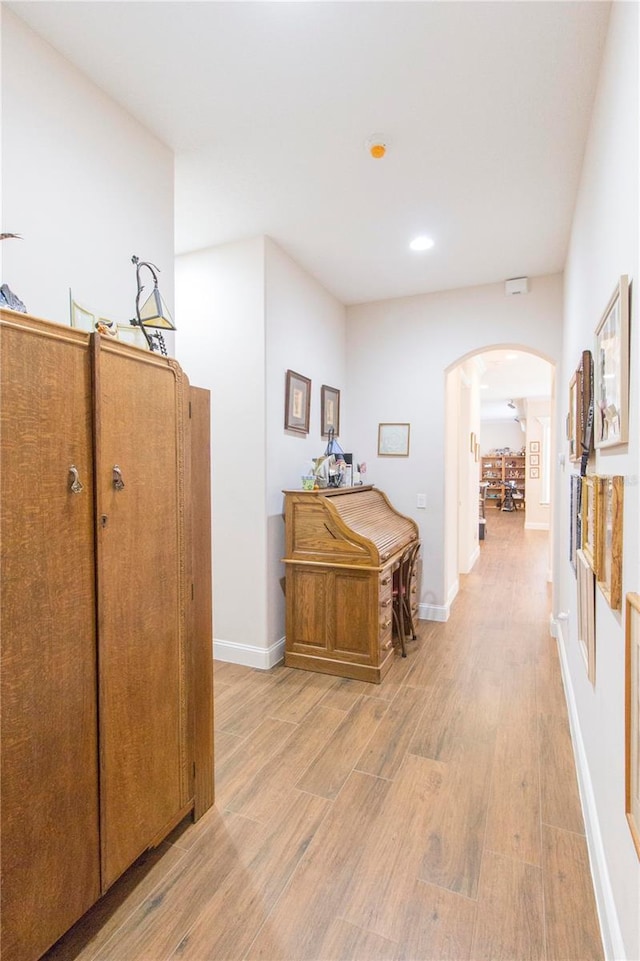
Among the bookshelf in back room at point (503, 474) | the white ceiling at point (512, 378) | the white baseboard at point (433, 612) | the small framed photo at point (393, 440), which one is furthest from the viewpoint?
the bookshelf in back room at point (503, 474)

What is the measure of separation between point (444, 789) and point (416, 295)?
3839 mm

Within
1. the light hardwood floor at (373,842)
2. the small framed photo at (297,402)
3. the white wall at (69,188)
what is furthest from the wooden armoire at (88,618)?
the small framed photo at (297,402)

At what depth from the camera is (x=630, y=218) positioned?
117cm

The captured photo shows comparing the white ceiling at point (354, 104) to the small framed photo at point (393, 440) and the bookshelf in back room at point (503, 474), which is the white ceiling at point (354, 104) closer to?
the small framed photo at point (393, 440)

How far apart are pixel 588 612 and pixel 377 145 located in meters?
2.33

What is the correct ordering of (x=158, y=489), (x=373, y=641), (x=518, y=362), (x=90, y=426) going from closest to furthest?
(x=90, y=426) < (x=158, y=489) < (x=373, y=641) < (x=518, y=362)

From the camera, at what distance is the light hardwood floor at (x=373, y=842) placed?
4.49 ft

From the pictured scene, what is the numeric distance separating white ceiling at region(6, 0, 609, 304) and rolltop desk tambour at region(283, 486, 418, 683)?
1900 mm

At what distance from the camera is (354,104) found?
197 cm

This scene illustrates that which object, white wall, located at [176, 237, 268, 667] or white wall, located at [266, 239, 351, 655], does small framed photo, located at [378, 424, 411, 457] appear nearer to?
white wall, located at [266, 239, 351, 655]

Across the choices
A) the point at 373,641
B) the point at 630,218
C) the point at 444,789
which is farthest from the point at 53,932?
the point at 630,218

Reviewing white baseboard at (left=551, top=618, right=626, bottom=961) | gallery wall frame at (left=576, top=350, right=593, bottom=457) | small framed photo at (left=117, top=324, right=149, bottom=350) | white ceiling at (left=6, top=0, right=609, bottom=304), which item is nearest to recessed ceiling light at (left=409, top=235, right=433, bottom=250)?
white ceiling at (left=6, top=0, right=609, bottom=304)

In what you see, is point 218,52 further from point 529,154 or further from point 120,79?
point 529,154

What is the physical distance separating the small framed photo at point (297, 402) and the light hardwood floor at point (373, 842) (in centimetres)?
191
